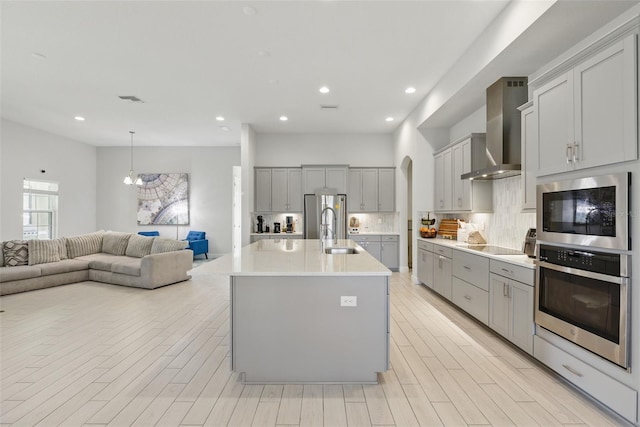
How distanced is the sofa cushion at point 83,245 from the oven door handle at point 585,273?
7917mm

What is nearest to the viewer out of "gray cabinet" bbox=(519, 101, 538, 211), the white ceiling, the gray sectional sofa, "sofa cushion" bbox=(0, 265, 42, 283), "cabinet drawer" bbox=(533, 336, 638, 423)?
"cabinet drawer" bbox=(533, 336, 638, 423)

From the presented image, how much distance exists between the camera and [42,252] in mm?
5699

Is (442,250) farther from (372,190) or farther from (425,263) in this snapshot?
(372,190)

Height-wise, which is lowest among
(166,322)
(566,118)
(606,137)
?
(166,322)

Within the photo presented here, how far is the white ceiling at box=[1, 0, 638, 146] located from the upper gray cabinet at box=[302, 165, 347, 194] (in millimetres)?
1318

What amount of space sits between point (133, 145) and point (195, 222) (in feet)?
9.39

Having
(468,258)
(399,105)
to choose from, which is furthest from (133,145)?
(468,258)

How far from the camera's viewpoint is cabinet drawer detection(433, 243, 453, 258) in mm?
4355

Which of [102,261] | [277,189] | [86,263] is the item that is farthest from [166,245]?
[277,189]

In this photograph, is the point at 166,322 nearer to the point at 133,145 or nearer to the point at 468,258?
the point at 468,258

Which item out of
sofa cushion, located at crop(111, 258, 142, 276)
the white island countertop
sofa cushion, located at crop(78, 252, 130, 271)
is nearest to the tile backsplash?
the white island countertop

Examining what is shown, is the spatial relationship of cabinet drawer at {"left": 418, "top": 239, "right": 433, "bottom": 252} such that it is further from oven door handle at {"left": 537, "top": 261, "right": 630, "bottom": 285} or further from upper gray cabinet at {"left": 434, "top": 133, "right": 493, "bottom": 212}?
oven door handle at {"left": 537, "top": 261, "right": 630, "bottom": 285}

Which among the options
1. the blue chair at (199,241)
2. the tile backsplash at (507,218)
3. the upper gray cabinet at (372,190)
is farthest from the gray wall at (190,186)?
the tile backsplash at (507,218)

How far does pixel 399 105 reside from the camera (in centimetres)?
559
